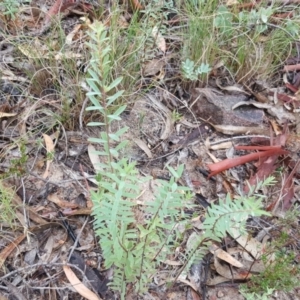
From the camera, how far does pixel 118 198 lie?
3.52 feet

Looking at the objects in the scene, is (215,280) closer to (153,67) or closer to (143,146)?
(143,146)

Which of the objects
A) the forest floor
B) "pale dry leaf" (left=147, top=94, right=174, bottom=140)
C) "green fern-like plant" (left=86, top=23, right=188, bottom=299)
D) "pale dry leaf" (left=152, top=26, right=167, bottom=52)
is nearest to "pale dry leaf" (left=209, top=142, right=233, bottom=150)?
the forest floor

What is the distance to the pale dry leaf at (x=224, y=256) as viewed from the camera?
1.59m

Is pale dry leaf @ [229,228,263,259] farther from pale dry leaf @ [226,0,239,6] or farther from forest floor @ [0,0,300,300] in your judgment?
pale dry leaf @ [226,0,239,6]

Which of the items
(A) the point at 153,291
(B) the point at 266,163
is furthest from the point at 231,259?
(B) the point at 266,163

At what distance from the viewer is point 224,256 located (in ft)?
5.24

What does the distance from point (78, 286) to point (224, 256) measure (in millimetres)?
489

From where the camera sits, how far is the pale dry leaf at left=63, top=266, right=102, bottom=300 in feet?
4.75

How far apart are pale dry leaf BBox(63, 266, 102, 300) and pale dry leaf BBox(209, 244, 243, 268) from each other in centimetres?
41

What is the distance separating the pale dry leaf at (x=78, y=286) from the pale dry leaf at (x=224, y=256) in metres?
0.41

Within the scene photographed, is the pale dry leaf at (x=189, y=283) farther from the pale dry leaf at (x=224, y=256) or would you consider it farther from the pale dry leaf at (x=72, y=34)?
the pale dry leaf at (x=72, y=34)

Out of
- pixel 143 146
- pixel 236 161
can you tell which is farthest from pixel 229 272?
pixel 143 146

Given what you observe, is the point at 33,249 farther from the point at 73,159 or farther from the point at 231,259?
the point at 231,259

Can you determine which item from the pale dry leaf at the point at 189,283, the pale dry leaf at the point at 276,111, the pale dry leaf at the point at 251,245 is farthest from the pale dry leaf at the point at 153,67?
the pale dry leaf at the point at 189,283
